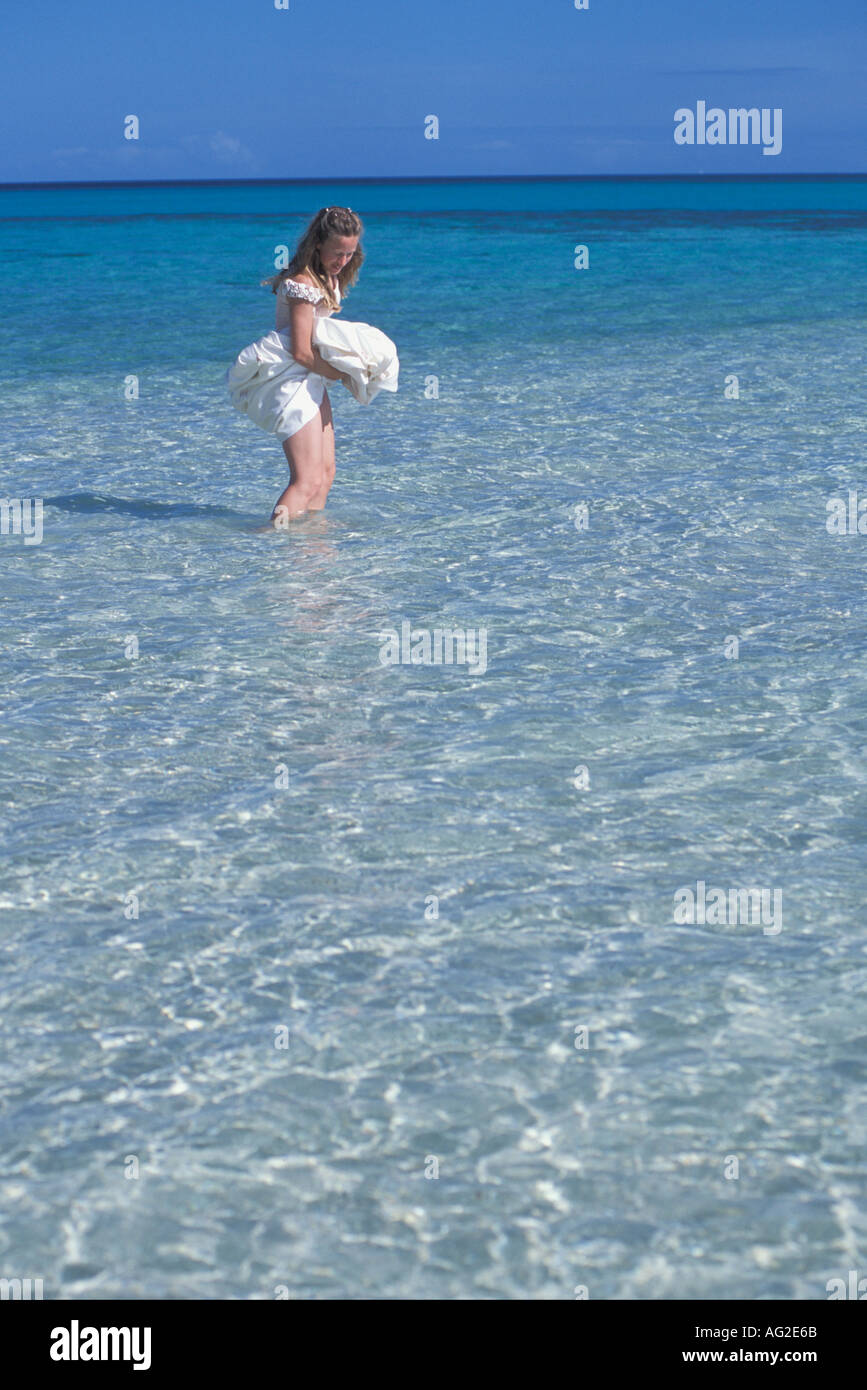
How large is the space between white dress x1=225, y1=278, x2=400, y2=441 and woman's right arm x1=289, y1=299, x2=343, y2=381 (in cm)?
5

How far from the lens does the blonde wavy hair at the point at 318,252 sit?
8.04 m

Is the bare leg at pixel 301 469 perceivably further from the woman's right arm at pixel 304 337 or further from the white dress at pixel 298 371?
the woman's right arm at pixel 304 337

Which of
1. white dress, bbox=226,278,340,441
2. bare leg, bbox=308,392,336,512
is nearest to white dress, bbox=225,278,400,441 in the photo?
white dress, bbox=226,278,340,441

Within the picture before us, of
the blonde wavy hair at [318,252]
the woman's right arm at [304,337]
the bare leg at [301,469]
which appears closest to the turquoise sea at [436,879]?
the bare leg at [301,469]

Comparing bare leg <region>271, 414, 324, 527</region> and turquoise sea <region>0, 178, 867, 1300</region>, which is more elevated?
bare leg <region>271, 414, 324, 527</region>

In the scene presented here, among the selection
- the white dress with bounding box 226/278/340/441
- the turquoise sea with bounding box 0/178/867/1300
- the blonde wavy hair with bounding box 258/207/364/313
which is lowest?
the turquoise sea with bounding box 0/178/867/1300

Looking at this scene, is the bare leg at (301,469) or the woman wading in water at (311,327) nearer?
the woman wading in water at (311,327)

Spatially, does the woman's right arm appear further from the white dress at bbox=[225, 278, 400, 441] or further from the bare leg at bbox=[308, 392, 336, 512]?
the bare leg at bbox=[308, 392, 336, 512]

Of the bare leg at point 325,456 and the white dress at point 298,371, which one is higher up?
the white dress at point 298,371

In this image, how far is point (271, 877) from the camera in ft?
14.9

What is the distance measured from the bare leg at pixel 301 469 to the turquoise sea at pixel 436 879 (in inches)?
7.7

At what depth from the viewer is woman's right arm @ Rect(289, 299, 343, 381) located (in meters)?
8.27
